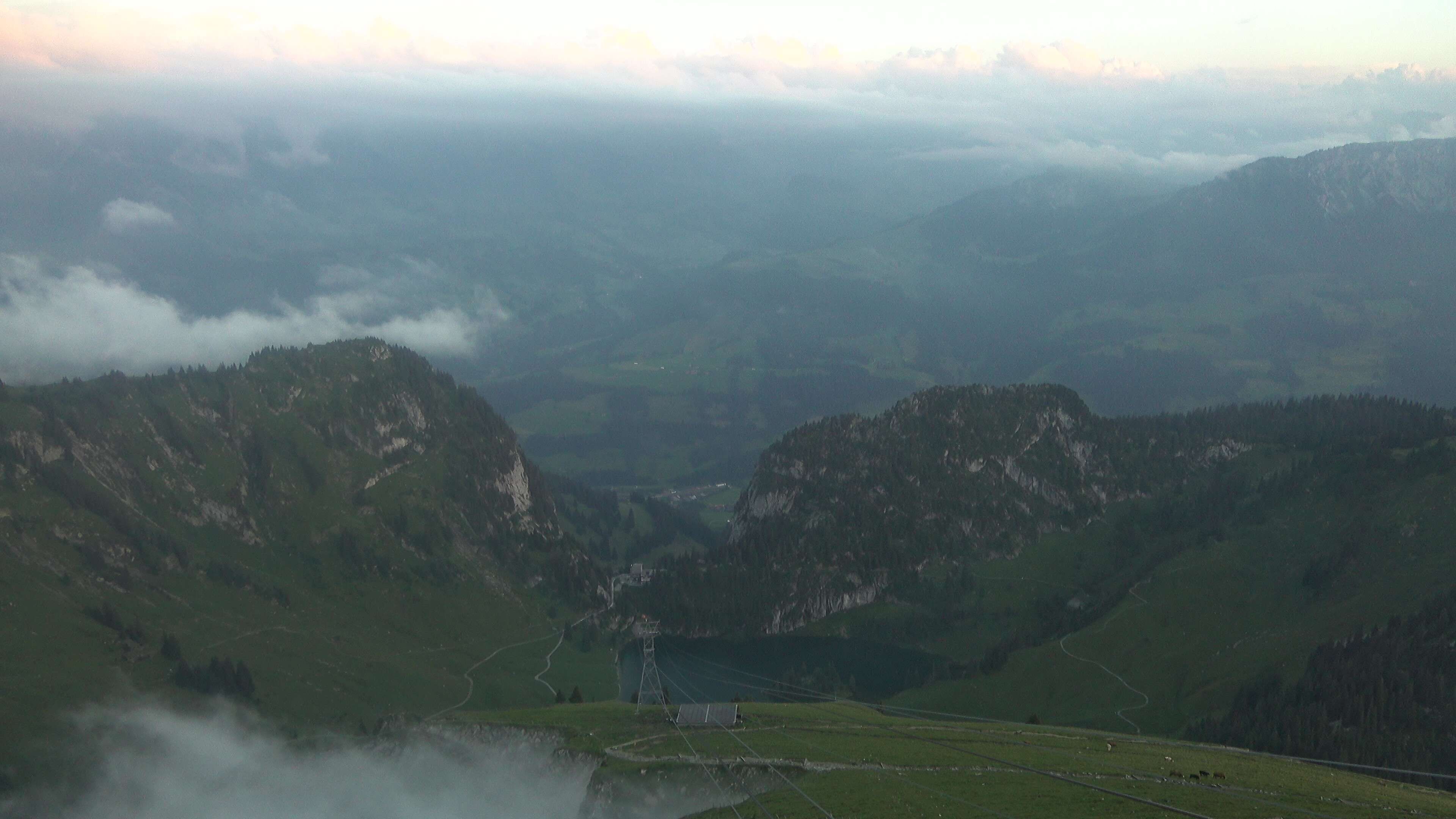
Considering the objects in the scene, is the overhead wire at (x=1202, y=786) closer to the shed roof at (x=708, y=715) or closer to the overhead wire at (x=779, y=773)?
the overhead wire at (x=779, y=773)

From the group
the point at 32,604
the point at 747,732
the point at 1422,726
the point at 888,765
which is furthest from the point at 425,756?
the point at 1422,726

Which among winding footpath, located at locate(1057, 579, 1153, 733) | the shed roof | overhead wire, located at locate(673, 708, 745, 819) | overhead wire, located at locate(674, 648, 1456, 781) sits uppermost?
overhead wire, located at locate(673, 708, 745, 819)

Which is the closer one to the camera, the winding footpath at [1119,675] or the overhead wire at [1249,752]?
the overhead wire at [1249,752]

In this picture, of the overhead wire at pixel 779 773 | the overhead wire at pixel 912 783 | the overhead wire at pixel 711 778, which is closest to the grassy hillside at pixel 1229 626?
the overhead wire at pixel 912 783

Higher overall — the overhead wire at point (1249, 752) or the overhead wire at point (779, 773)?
the overhead wire at point (779, 773)

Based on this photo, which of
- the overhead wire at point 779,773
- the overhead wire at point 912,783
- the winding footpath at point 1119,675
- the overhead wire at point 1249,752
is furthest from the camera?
the winding footpath at point 1119,675

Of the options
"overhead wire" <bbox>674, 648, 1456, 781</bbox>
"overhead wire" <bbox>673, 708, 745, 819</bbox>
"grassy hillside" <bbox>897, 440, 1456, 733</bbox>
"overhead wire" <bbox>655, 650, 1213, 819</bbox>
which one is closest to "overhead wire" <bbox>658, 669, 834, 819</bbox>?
"overhead wire" <bbox>655, 650, 1213, 819</bbox>

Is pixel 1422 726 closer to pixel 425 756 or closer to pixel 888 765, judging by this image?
pixel 888 765

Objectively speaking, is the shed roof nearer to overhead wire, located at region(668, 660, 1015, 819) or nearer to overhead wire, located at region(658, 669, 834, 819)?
overhead wire, located at region(658, 669, 834, 819)

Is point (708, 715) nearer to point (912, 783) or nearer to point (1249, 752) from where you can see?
point (912, 783)
